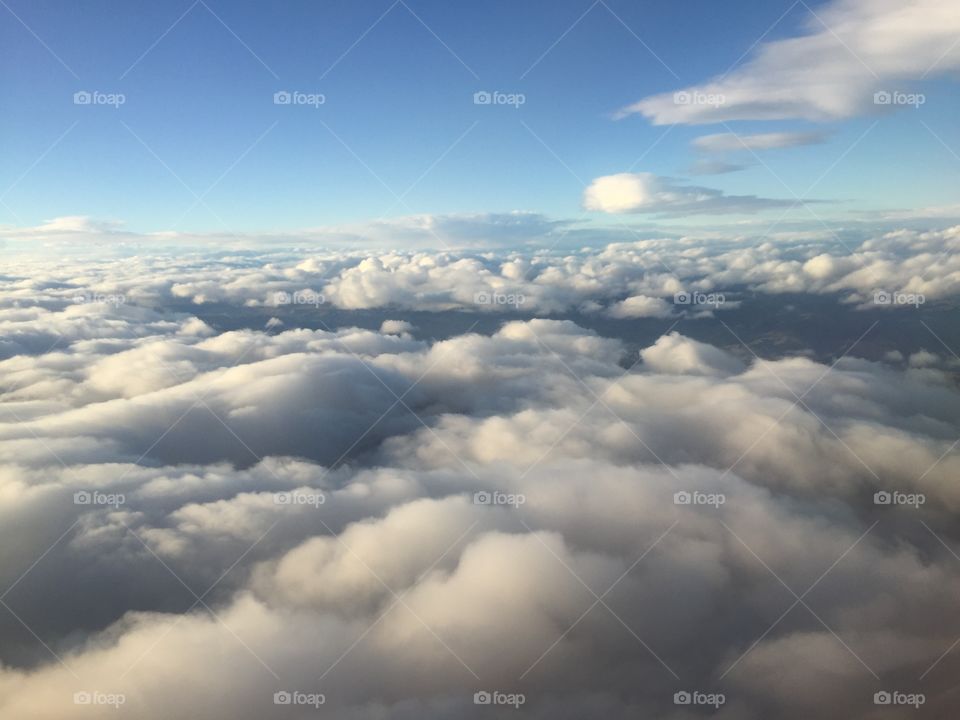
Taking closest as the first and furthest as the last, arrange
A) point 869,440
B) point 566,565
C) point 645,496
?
point 566,565 < point 645,496 < point 869,440

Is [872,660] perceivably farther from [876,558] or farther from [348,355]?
[348,355]

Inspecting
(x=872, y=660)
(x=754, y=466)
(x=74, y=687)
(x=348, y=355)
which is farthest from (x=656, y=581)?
(x=348, y=355)

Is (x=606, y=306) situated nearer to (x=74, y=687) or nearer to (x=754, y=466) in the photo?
(x=754, y=466)

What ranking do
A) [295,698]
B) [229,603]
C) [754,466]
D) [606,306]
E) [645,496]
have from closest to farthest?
[295,698], [229,603], [645,496], [754,466], [606,306]

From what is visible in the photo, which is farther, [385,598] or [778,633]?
[385,598]

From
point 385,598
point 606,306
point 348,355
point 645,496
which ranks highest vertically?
point 606,306

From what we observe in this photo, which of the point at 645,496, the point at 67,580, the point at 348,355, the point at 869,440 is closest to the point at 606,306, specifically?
the point at 348,355

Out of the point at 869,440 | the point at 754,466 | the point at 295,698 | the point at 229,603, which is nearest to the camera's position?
the point at 295,698

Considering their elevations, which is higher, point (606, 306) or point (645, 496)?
point (606, 306)

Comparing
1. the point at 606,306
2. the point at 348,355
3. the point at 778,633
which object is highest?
the point at 606,306
